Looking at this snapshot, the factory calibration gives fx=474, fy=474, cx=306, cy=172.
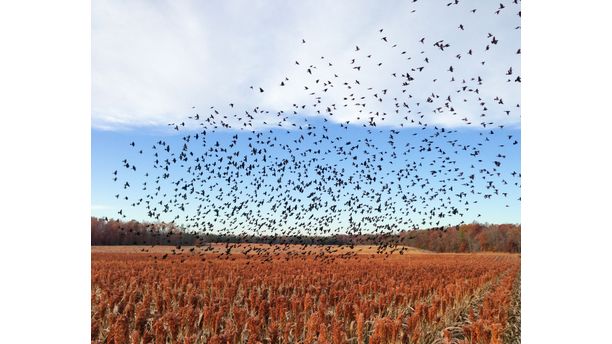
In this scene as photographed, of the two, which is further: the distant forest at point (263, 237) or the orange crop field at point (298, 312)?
the distant forest at point (263, 237)

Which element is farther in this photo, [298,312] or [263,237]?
[263,237]

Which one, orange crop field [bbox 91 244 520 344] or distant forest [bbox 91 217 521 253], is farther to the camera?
distant forest [bbox 91 217 521 253]

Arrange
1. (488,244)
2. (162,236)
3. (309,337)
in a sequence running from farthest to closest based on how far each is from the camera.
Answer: (488,244) → (162,236) → (309,337)

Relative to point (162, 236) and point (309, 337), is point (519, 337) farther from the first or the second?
point (162, 236)
